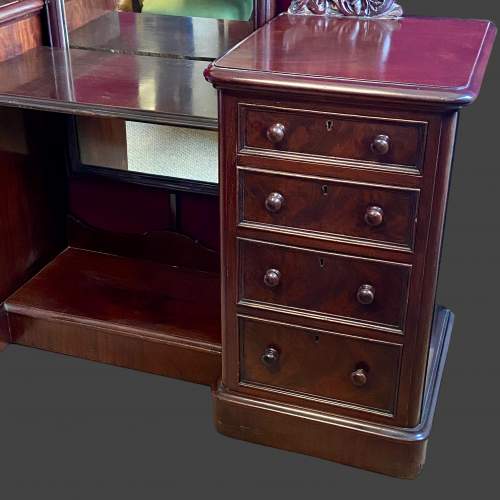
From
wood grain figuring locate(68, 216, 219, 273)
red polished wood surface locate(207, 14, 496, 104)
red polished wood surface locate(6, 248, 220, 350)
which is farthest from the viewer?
wood grain figuring locate(68, 216, 219, 273)

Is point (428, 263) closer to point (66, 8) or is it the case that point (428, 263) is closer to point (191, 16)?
point (191, 16)

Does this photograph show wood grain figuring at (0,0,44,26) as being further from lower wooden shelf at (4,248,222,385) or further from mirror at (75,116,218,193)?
lower wooden shelf at (4,248,222,385)

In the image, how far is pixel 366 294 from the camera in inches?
79.5

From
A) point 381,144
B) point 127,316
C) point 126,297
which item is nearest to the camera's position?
point 381,144

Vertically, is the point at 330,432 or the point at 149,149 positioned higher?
the point at 149,149

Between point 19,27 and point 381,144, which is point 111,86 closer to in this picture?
point 19,27

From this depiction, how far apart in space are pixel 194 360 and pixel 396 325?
2.39ft

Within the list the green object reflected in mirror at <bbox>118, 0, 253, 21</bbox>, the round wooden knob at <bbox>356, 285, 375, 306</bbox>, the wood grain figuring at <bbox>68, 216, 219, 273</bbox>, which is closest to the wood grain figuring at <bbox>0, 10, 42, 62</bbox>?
the green object reflected in mirror at <bbox>118, 0, 253, 21</bbox>

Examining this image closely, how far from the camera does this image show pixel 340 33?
6.99 feet

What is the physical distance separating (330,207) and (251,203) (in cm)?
20

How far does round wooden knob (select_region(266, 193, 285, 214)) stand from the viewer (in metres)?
1.99

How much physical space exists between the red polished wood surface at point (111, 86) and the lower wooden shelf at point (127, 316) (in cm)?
73

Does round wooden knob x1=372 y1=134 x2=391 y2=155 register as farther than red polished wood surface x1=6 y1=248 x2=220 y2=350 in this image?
No

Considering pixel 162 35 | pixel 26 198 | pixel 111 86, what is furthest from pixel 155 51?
pixel 26 198
